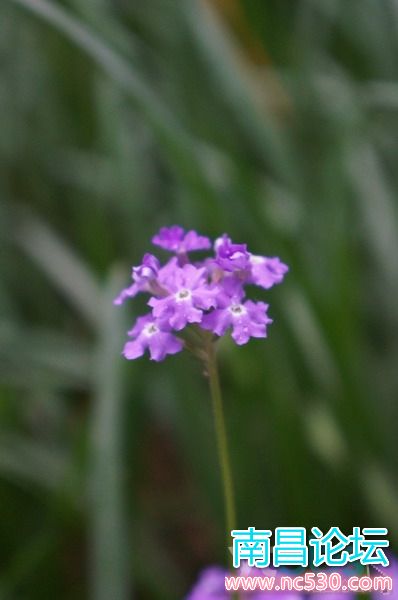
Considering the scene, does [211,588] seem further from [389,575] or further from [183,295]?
[183,295]

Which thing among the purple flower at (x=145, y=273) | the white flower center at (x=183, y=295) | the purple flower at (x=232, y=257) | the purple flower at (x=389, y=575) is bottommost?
the purple flower at (x=389, y=575)

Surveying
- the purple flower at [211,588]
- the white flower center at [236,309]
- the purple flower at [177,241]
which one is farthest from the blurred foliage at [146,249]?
Result: the white flower center at [236,309]

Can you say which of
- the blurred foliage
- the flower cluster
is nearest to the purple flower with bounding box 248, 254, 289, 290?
the flower cluster

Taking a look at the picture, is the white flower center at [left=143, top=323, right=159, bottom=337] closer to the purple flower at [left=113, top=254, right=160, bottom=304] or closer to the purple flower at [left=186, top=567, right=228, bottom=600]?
the purple flower at [left=113, top=254, right=160, bottom=304]

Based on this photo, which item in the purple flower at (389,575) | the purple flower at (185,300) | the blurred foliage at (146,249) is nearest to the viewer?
the purple flower at (185,300)

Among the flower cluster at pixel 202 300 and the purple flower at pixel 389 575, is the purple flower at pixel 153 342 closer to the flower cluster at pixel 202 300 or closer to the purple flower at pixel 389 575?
the flower cluster at pixel 202 300

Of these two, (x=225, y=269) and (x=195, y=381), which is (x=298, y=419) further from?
(x=225, y=269)

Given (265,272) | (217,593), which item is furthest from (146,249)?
(265,272)
